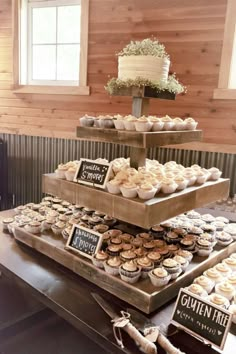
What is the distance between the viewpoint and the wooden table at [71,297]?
1036 mm

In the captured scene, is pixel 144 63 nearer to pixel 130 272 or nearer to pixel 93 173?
pixel 93 173

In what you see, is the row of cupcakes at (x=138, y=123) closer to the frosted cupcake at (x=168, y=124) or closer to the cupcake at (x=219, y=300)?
the frosted cupcake at (x=168, y=124)

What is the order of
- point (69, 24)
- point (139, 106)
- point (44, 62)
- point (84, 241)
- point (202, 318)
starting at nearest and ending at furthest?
point (202, 318) → point (84, 241) → point (139, 106) → point (69, 24) → point (44, 62)

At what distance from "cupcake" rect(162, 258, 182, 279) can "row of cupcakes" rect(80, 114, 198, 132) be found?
0.53 meters

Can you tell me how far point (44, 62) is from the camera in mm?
3842

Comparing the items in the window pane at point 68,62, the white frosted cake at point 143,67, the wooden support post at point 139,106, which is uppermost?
the window pane at point 68,62

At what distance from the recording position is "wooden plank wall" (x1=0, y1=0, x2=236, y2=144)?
2.98 meters

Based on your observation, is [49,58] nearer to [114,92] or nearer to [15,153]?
[15,153]

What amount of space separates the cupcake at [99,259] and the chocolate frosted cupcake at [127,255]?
65 millimetres

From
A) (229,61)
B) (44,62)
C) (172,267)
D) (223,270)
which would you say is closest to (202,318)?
(172,267)

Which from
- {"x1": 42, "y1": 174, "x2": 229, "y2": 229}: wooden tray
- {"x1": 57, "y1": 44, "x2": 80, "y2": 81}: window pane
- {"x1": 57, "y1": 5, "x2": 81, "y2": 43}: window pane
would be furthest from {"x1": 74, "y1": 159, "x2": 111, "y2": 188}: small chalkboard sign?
{"x1": 57, "y1": 5, "x2": 81, "y2": 43}: window pane

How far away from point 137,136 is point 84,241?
0.49 metres

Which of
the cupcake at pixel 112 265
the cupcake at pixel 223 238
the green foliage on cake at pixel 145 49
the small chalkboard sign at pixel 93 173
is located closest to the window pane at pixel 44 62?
the green foliage on cake at pixel 145 49

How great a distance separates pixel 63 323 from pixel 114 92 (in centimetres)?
109
